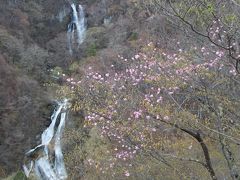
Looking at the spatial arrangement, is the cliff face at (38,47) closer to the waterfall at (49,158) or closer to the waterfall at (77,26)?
the waterfall at (77,26)

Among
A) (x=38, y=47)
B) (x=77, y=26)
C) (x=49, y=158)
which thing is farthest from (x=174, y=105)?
(x=77, y=26)

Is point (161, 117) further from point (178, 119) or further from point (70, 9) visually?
point (70, 9)

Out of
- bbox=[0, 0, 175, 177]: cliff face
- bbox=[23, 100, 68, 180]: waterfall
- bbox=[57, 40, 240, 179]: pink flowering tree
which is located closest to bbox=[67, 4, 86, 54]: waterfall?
bbox=[0, 0, 175, 177]: cliff face

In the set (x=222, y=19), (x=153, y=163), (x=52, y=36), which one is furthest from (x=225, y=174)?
(x=52, y=36)

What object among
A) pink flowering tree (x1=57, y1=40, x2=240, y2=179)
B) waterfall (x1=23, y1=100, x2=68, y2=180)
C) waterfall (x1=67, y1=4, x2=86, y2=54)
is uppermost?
waterfall (x1=67, y1=4, x2=86, y2=54)

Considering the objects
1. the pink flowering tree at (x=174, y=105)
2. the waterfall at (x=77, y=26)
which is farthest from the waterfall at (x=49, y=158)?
the pink flowering tree at (x=174, y=105)

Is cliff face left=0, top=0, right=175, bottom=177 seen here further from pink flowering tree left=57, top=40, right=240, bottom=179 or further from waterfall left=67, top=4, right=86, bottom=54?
pink flowering tree left=57, top=40, right=240, bottom=179
